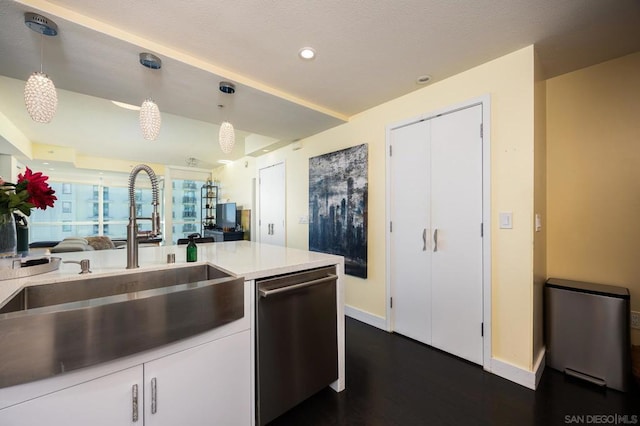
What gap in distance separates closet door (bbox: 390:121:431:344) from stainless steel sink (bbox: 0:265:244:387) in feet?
5.98

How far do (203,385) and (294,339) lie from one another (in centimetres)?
52

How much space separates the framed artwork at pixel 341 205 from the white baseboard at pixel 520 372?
1.40 m

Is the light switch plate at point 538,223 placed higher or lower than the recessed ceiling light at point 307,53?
lower

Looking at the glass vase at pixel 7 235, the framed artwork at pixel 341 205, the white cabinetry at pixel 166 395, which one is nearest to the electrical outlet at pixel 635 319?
the framed artwork at pixel 341 205

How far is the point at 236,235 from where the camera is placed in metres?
5.93

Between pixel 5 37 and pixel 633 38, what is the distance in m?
4.14

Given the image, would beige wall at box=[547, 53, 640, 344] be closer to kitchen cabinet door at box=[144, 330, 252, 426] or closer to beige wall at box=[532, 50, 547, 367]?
beige wall at box=[532, 50, 547, 367]

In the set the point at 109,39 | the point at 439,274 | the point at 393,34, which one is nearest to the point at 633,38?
the point at 393,34

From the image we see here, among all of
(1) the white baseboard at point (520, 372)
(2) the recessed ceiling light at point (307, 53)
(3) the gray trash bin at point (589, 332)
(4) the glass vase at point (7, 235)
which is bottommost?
(1) the white baseboard at point (520, 372)

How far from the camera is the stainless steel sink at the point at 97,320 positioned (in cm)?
79

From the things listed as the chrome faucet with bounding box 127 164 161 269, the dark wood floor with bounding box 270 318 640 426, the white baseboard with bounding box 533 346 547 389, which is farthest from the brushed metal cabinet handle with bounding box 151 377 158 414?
the white baseboard with bounding box 533 346 547 389

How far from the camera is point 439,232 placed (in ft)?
7.78

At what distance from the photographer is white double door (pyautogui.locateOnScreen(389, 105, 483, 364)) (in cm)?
215

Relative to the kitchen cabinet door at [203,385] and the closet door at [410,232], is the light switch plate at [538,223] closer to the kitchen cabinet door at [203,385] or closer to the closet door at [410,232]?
the closet door at [410,232]
